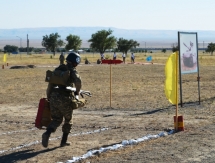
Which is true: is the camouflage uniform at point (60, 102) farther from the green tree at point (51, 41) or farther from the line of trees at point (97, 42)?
the green tree at point (51, 41)

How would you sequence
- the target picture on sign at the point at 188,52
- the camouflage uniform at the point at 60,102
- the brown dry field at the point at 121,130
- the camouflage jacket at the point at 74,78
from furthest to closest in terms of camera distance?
the target picture on sign at the point at 188,52
the camouflage uniform at the point at 60,102
the camouflage jacket at the point at 74,78
the brown dry field at the point at 121,130

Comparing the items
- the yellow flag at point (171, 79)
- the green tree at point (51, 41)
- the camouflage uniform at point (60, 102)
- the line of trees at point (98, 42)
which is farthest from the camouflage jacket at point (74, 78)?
the green tree at point (51, 41)

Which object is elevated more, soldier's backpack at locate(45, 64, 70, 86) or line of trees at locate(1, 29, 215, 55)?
line of trees at locate(1, 29, 215, 55)

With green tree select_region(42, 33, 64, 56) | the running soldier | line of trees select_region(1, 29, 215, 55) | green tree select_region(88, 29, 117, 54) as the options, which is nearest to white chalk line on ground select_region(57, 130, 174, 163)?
the running soldier

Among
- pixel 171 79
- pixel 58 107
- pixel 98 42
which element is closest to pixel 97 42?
pixel 98 42

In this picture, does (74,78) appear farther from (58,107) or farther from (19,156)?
(19,156)

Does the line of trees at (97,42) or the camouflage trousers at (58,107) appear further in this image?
the line of trees at (97,42)

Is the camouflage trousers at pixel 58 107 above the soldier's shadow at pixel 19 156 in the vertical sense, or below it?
above

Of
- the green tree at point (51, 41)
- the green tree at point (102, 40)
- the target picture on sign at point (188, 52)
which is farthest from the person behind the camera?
the green tree at point (51, 41)

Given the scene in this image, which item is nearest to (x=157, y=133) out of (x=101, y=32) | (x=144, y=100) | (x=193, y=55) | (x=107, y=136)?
(x=107, y=136)

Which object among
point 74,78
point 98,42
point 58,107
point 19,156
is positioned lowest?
point 19,156

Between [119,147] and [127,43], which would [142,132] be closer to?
[119,147]

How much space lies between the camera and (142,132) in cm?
1108

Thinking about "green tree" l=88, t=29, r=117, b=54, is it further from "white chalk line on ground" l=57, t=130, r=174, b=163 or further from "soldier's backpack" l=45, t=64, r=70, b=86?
"soldier's backpack" l=45, t=64, r=70, b=86
